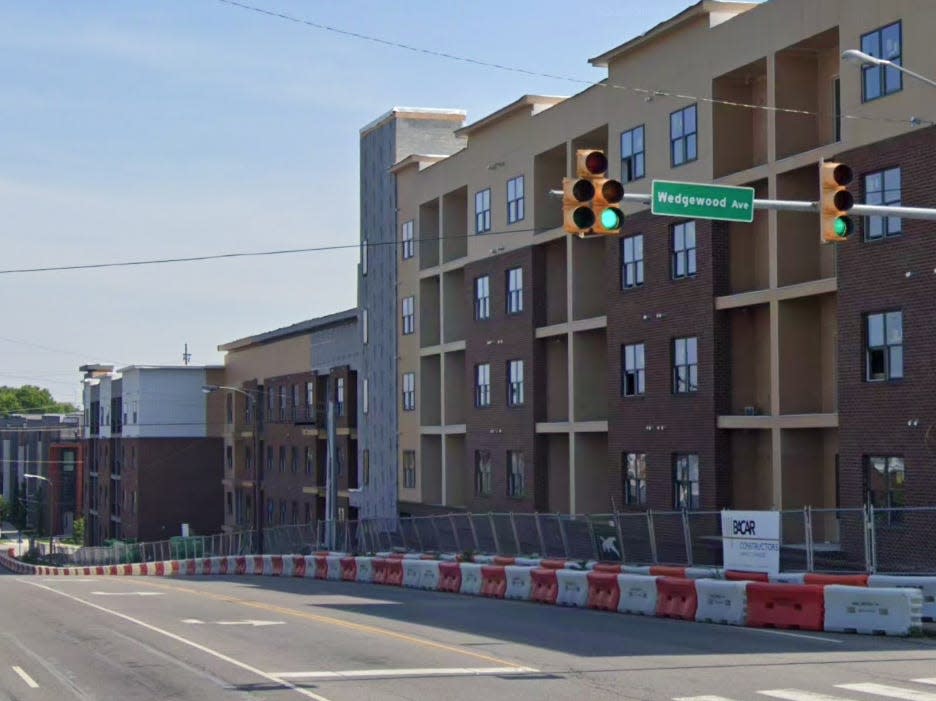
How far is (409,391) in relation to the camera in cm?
5791

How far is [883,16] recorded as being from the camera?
30.3 m

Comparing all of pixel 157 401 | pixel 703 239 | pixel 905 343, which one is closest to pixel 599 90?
pixel 703 239

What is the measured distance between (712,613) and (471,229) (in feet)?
95.4

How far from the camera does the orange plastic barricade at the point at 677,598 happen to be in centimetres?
2439

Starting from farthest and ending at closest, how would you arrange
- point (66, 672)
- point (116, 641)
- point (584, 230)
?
point (116, 641)
point (66, 672)
point (584, 230)

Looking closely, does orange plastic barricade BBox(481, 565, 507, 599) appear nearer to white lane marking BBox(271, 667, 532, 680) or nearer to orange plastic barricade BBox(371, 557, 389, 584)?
orange plastic barricade BBox(371, 557, 389, 584)

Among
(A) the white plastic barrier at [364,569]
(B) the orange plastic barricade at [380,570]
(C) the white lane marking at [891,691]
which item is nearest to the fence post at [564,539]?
(B) the orange plastic barricade at [380,570]

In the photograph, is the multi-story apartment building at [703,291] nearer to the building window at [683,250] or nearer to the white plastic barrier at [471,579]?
the building window at [683,250]

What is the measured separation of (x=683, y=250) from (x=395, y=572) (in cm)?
1212

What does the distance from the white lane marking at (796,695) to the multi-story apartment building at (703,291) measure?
15.1 metres

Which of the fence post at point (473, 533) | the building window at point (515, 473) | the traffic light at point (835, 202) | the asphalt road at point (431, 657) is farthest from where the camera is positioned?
the building window at point (515, 473)

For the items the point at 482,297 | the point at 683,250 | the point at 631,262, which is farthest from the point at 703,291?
the point at 482,297

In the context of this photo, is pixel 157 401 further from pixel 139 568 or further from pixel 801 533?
pixel 801 533

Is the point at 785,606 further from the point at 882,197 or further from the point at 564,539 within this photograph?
the point at 564,539
